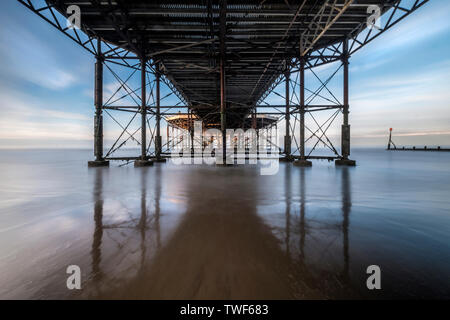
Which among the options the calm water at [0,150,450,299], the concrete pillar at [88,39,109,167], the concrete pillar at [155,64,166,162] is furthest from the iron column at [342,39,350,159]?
the concrete pillar at [88,39,109,167]

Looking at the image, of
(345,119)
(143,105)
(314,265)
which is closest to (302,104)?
(345,119)

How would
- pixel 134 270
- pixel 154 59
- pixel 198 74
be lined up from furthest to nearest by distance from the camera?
1. pixel 198 74
2. pixel 154 59
3. pixel 134 270

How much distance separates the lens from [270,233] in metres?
2.86

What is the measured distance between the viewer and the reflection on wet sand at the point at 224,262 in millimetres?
1688

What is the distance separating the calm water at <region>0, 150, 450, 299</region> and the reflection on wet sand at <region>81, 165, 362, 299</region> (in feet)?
0.04

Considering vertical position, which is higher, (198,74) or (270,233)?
(198,74)

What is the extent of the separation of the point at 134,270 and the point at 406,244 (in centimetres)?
367

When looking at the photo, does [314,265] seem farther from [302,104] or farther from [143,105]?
[143,105]

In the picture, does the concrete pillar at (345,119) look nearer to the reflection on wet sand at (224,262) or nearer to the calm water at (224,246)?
the calm water at (224,246)

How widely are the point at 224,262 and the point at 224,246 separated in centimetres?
36

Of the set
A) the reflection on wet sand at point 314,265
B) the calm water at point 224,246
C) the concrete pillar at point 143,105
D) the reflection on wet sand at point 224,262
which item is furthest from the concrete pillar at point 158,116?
the reflection on wet sand at point 314,265
